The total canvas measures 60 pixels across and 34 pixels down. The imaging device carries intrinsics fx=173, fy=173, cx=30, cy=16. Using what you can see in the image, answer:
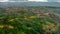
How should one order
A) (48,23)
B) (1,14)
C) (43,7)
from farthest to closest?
1. (43,7)
2. (1,14)
3. (48,23)

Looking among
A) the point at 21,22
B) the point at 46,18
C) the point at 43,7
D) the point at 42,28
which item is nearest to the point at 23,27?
the point at 21,22

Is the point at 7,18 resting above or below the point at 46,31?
above

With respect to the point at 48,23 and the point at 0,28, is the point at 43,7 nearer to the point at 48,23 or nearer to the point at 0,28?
the point at 48,23

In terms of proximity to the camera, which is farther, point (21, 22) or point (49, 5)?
point (49, 5)

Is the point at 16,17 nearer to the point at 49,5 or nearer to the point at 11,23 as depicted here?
the point at 11,23

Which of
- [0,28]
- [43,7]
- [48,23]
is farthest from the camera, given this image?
[43,7]

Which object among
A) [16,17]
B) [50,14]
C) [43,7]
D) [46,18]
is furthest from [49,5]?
[16,17]
